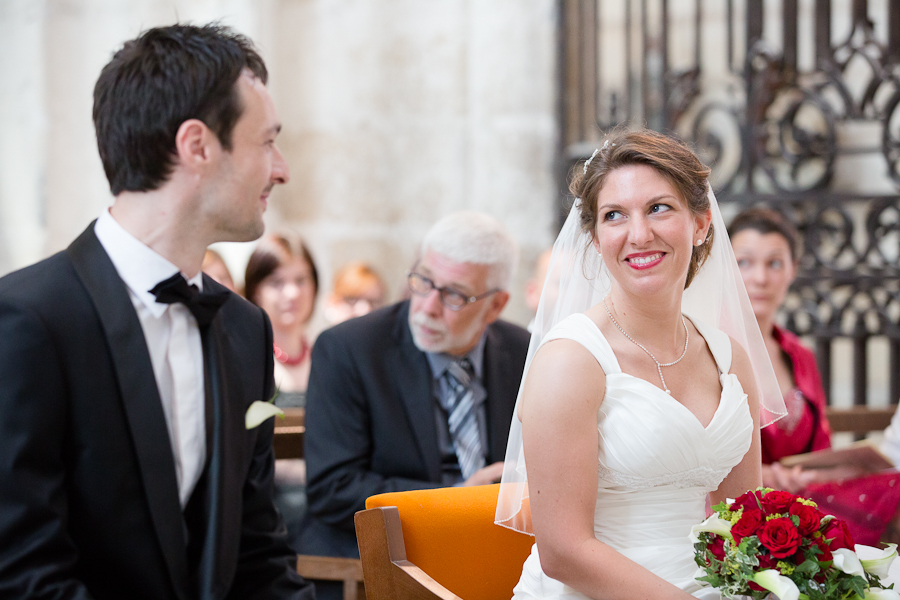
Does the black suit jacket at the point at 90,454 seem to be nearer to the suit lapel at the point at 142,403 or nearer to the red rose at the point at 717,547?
the suit lapel at the point at 142,403

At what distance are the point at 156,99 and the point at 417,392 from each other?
1363 millimetres

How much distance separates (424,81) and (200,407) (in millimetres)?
3469

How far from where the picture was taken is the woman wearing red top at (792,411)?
2857 mm

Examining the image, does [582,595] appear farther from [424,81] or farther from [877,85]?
[424,81]

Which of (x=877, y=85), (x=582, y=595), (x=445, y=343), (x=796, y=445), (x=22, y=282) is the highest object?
(x=877, y=85)

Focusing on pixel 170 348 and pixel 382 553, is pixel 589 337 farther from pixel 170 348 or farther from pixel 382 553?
pixel 170 348

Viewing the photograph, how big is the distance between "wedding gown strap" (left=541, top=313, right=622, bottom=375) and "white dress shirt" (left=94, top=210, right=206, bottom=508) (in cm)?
78

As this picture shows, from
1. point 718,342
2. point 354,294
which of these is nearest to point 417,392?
point 718,342

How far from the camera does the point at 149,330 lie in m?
1.75

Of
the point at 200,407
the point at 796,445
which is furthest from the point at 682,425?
the point at 796,445

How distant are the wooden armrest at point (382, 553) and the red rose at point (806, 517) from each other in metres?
0.77

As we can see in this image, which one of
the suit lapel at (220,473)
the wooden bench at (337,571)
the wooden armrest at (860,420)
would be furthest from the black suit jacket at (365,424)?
the wooden armrest at (860,420)

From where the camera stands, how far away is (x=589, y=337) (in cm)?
186

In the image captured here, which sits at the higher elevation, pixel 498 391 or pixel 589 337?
pixel 589 337
